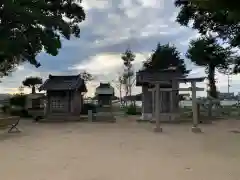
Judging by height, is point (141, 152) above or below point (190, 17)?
below

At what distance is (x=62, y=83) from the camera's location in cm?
2753

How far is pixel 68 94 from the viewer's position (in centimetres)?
2694

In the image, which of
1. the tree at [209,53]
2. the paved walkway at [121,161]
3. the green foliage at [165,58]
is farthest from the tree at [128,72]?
the paved walkway at [121,161]

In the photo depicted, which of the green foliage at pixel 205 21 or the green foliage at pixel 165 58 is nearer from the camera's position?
the green foliage at pixel 205 21

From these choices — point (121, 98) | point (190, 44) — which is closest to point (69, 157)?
point (190, 44)

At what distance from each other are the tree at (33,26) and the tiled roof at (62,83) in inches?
96.8

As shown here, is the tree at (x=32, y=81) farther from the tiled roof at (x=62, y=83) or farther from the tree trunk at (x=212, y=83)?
the tree trunk at (x=212, y=83)

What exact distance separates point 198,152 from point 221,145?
78.2 inches

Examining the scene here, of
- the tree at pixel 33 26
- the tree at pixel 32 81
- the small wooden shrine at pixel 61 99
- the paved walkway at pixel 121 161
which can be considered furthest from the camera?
the tree at pixel 32 81

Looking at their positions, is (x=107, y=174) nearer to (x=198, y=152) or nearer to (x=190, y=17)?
(x=198, y=152)

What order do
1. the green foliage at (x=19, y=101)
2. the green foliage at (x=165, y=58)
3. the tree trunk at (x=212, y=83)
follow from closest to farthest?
the green foliage at (x=19, y=101)
the tree trunk at (x=212, y=83)
the green foliage at (x=165, y=58)

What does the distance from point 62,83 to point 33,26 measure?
667 centimetres

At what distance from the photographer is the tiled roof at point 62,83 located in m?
26.7

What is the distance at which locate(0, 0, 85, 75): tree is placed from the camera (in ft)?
63.8
